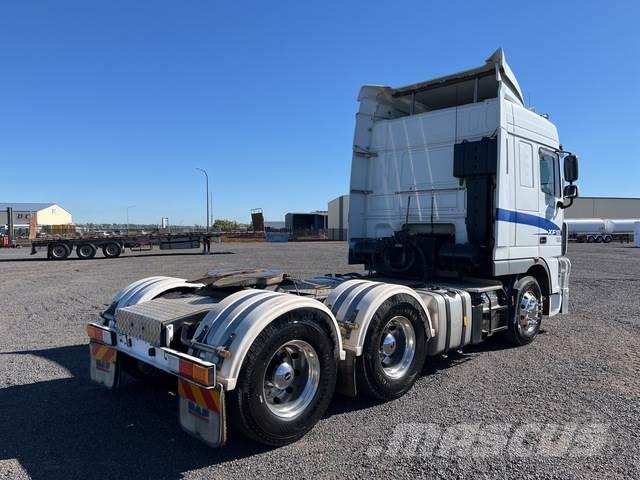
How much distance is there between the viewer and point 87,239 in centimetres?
2670

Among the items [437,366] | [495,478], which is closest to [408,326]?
[437,366]

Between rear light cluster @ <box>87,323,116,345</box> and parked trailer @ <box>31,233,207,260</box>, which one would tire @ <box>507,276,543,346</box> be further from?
parked trailer @ <box>31,233,207,260</box>

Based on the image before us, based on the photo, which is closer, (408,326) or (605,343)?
(408,326)

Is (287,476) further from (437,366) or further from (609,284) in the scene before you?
(609,284)

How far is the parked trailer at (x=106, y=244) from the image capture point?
26.3 metres

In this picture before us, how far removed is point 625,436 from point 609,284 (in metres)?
12.5

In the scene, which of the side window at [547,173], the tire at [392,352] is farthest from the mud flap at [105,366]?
the side window at [547,173]

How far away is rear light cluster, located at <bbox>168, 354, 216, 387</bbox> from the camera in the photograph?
326 cm

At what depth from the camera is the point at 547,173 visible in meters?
7.25

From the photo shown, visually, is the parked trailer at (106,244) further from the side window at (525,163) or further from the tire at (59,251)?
the side window at (525,163)

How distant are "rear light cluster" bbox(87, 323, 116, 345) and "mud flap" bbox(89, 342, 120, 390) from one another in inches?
2.8

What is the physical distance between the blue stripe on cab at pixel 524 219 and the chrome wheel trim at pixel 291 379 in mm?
3530

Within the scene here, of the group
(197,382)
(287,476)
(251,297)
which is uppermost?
(251,297)

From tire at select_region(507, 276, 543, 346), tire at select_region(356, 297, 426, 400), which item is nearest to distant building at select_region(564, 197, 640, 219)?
tire at select_region(507, 276, 543, 346)
